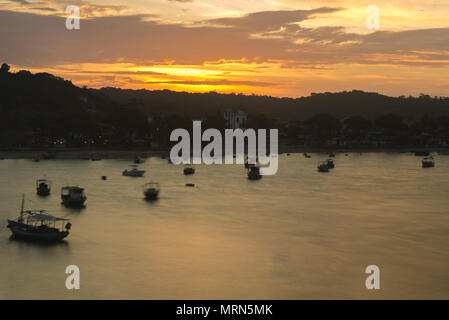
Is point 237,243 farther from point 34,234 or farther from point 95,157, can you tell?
point 95,157

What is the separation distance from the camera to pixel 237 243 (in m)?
32.6

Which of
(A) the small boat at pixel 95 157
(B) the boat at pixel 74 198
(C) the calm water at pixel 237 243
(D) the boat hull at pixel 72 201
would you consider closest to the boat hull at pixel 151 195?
(C) the calm water at pixel 237 243

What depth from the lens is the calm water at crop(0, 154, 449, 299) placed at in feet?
79.5

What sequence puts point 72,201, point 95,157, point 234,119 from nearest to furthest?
point 72,201, point 95,157, point 234,119

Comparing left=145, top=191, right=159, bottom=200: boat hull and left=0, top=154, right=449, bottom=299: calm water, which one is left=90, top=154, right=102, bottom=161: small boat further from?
left=145, top=191, right=159, bottom=200: boat hull

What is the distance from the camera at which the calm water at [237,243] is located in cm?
2422

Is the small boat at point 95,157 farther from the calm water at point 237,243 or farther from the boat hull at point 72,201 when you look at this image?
the boat hull at point 72,201

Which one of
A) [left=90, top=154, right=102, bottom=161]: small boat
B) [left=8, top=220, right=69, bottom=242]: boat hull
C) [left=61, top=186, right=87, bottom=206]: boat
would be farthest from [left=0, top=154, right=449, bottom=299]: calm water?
[left=90, top=154, right=102, bottom=161]: small boat

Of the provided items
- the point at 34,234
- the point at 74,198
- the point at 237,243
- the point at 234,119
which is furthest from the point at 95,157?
the point at 237,243

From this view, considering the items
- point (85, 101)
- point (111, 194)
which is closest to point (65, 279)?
point (111, 194)

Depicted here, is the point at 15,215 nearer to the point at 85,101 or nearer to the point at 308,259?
the point at 308,259

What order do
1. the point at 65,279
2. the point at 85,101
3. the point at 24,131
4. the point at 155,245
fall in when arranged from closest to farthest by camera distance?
the point at 65,279 < the point at 155,245 < the point at 24,131 < the point at 85,101
